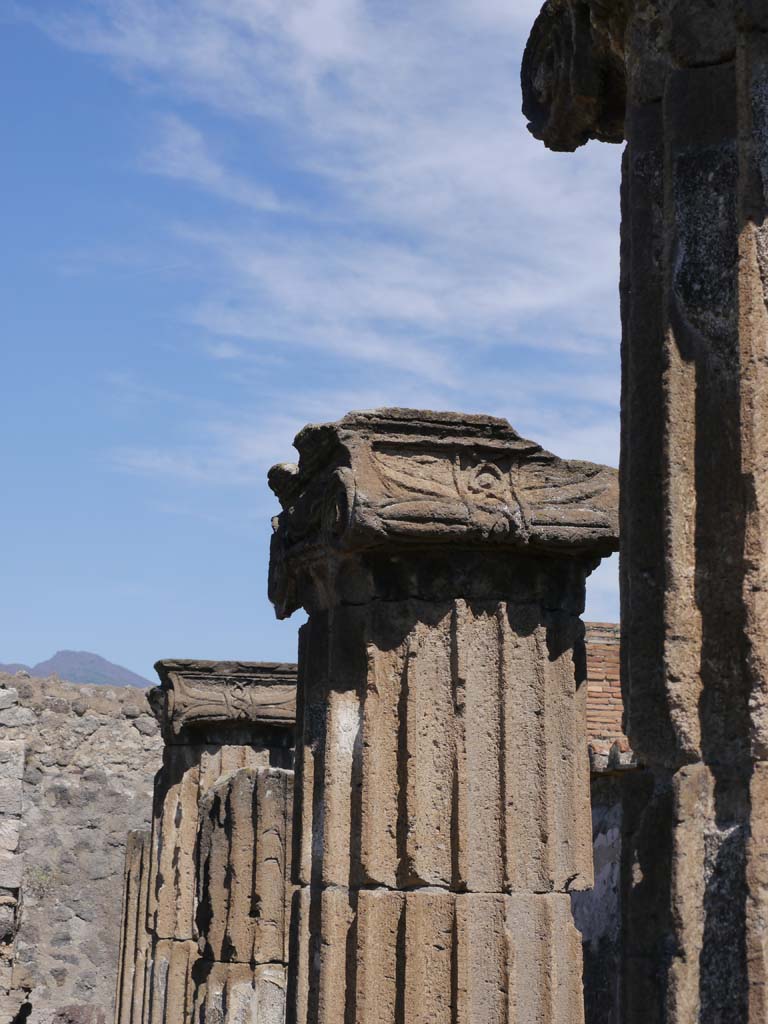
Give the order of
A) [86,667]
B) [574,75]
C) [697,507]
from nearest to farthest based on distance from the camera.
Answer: [697,507]
[574,75]
[86,667]

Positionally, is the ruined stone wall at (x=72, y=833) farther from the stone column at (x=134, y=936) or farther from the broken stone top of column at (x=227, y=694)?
the broken stone top of column at (x=227, y=694)

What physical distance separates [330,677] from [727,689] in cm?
352

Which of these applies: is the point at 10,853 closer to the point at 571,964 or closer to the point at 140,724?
the point at 140,724

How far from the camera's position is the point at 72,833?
54.7 feet

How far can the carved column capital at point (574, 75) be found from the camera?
10.3 feet

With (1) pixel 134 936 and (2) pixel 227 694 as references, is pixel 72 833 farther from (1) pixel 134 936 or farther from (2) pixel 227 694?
(2) pixel 227 694

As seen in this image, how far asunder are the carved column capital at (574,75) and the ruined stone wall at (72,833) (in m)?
13.6

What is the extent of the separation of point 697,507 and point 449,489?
10.8ft

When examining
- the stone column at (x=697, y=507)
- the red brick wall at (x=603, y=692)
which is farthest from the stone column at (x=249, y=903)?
the stone column at (x=697, y=507)

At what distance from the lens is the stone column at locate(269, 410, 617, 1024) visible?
18.0 feet

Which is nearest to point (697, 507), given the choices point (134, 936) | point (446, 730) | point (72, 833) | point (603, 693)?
point (446, 730)

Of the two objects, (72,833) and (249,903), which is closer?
(249,903)

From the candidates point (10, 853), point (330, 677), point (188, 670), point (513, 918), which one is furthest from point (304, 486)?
point (10, 853)

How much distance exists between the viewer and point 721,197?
260 cm
